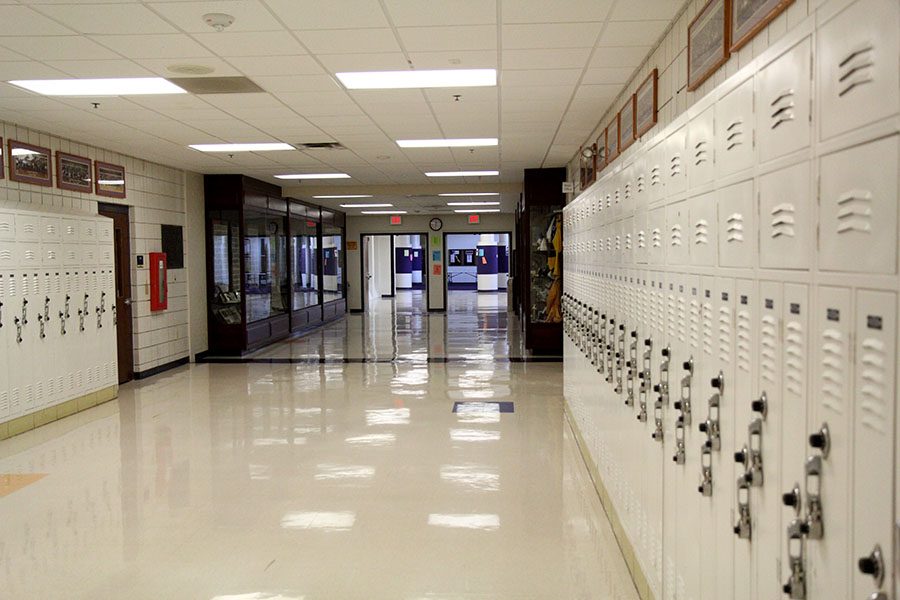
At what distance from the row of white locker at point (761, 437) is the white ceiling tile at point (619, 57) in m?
1.95

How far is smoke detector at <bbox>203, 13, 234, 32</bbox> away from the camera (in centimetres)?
423

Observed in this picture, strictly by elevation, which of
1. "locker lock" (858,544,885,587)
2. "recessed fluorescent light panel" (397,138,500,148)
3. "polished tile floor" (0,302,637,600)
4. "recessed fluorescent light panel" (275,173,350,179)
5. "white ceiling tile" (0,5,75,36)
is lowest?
"polished tile floor" (0,302,637,600)

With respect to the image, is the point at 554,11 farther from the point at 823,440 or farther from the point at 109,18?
the point at 823,440

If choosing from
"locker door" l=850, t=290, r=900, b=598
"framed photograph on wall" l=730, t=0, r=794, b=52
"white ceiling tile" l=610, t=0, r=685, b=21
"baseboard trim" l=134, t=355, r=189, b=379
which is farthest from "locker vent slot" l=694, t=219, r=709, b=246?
"baseboard trim" l=134, t=355, r=189, b=379

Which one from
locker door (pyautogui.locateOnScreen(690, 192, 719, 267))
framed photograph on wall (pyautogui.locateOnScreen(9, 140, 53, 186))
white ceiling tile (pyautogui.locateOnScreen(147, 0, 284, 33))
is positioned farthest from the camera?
framed photograph on wall (pyautogui.locateOnScreen(9, 140, 53, 186))

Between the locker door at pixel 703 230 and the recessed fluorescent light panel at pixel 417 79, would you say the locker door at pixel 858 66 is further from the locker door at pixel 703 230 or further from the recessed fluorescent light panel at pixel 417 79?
the recessed fluorescent light panel at pixel 417 79

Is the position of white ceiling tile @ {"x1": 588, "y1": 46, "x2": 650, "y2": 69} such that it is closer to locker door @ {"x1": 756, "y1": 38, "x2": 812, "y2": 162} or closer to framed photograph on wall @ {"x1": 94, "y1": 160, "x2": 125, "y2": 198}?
locker door @ {"x1": 756, "y1": 38, "x2": 812, "y2": 162}

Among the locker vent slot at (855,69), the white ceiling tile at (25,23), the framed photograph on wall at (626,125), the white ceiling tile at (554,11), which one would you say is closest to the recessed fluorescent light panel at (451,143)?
the framed photograph on wall at (626,125)

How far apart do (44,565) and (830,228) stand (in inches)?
157

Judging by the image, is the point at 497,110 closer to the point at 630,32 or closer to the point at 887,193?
the point at 630,32

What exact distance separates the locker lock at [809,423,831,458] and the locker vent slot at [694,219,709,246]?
98 cm

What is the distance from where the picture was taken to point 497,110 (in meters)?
6.99

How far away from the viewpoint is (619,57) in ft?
17.1

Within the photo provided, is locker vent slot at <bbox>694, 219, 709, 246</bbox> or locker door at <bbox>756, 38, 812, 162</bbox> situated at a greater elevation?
locker door at <bbox>756, 38, 812, 162</bbox>
